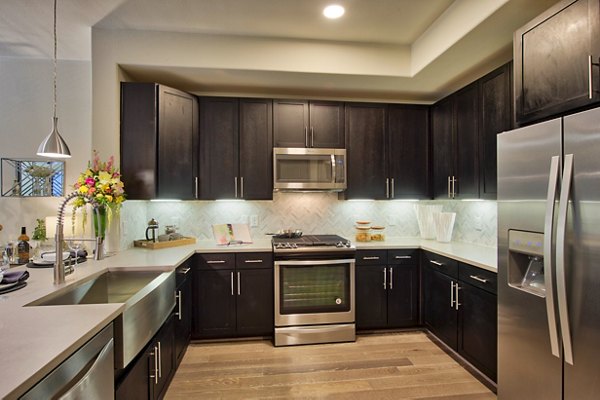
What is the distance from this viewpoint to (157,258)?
2438 mm

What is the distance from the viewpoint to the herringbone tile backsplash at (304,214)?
328cm

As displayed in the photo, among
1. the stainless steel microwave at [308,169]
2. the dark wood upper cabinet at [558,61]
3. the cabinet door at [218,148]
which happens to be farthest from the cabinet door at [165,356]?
the dark wood upper cabinet at [558,61]

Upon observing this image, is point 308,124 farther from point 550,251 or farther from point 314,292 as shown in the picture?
point 550,251

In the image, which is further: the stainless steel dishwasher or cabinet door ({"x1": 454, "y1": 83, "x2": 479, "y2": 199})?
cabinet door ({"x1": 454, "y1": 83, "x2": 479, "y2": 199})

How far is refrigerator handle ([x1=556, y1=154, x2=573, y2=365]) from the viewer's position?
141cm

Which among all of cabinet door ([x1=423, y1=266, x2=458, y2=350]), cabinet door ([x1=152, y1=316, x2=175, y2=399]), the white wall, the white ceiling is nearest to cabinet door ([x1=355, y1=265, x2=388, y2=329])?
cabinet door ([x1=423, y1=266, x2=458, y2=350])

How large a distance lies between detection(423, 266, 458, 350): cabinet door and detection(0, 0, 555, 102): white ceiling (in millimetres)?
1926

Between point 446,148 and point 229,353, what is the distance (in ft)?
9.78

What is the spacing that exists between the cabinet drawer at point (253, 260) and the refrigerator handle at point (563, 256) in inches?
85.5

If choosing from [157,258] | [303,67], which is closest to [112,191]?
[157,258]

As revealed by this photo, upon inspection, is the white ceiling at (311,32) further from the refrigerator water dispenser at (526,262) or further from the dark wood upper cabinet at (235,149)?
the refrigerator water dispenser at (526,262)

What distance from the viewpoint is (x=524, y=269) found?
1.80 meters

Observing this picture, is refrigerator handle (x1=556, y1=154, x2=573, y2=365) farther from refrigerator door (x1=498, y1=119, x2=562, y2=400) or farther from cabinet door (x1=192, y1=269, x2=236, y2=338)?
cabinet door (x1=192, y1=269, x2=236, y2=338)

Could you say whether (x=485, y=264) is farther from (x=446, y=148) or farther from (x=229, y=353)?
(x=229, y=353)
